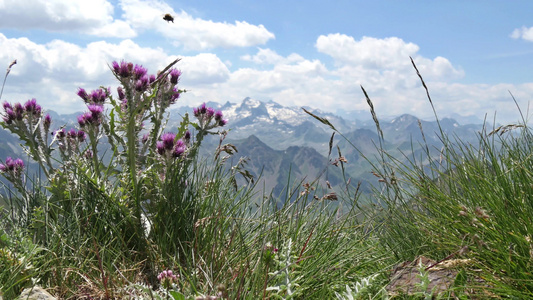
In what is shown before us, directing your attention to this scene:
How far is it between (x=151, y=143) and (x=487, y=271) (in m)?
2.89

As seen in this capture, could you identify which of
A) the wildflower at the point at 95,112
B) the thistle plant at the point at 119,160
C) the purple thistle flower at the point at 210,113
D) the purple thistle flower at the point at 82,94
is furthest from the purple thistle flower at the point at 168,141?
the purple thistle flower at the point at 82,94

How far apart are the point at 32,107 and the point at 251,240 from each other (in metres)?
2.90

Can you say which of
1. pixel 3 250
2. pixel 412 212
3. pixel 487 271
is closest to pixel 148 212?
pixel 3 250

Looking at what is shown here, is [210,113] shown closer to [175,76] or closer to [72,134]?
[175,76]

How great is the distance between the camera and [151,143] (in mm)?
3705

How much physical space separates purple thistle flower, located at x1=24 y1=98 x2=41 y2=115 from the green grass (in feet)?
3.29

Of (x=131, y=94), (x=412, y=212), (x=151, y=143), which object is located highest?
(x=131, y=94)

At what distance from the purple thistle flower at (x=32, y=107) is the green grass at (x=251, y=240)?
1.00 metres

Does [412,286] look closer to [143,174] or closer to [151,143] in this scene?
[143,174]

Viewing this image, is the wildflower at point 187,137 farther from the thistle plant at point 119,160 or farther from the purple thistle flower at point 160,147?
the purple thistle flower at point 160,147

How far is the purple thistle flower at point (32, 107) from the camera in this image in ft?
13.7

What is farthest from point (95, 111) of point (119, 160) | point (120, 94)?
point (120, 94)

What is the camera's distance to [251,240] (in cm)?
319

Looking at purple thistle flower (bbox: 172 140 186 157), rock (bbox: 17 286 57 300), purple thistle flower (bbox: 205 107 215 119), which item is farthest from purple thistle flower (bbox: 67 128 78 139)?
rock (bbox: 17 286 57 300)
